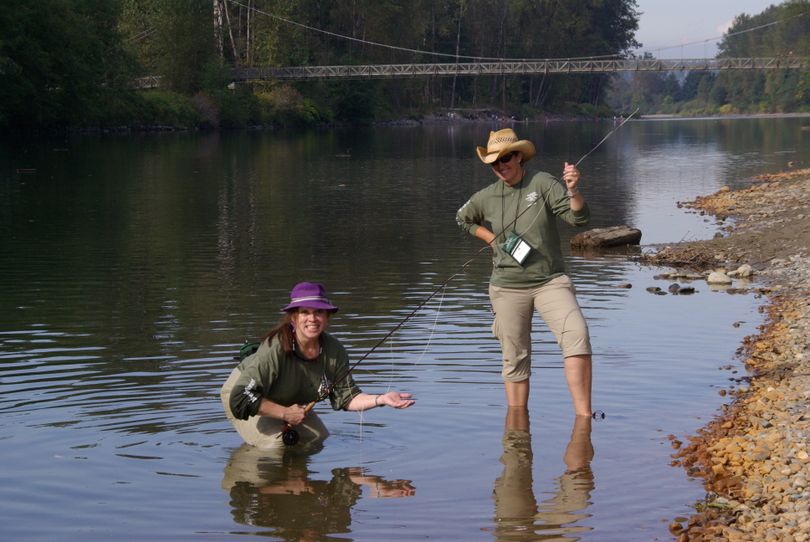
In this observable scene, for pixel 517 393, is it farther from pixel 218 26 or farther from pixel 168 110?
pixel 218 26

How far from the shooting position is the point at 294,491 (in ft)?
24.4

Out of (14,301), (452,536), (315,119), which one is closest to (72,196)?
(14,301)

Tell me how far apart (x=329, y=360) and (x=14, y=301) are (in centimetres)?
812

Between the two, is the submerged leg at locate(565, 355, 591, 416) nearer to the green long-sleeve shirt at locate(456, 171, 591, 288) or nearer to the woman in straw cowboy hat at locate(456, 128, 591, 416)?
the woman in straw cowboy hat at locate(456, 128, 591, 416)

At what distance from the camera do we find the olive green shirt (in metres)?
7.27

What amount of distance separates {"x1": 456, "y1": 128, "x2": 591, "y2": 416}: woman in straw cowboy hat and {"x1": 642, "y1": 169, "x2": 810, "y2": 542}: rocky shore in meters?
A: 1.05

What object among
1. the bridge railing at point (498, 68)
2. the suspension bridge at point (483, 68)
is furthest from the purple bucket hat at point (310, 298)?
the bridge railing at point (498, 68)

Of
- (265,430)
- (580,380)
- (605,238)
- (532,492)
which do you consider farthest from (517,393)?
(605,238)

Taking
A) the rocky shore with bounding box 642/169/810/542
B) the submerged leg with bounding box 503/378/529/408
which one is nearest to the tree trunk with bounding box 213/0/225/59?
the rocky shore with bounding box 642/169/810/542

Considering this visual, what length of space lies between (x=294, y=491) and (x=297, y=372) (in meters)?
0.71

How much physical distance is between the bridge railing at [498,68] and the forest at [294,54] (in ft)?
3.69

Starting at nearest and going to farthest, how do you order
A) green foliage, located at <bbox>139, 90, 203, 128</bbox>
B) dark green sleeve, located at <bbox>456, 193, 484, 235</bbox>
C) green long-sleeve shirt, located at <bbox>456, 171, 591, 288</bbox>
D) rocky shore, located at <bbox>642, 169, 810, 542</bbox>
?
rocky shore, located at <bbox>642, 169, 810, 542</bbox>, green long-sleeve shirt, located at <bbox>456, 171, 591, 288</bbox>, dark green sleeve, located at <bbox>456, 193, 484, 235</bbox>, green foliage, located at <bbox>139, 90, 203, 128</bbox>

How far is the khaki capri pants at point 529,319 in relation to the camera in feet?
26.6

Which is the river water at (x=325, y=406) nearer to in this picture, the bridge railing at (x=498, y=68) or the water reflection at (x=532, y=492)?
the water reflection at (x=532, y=492)
